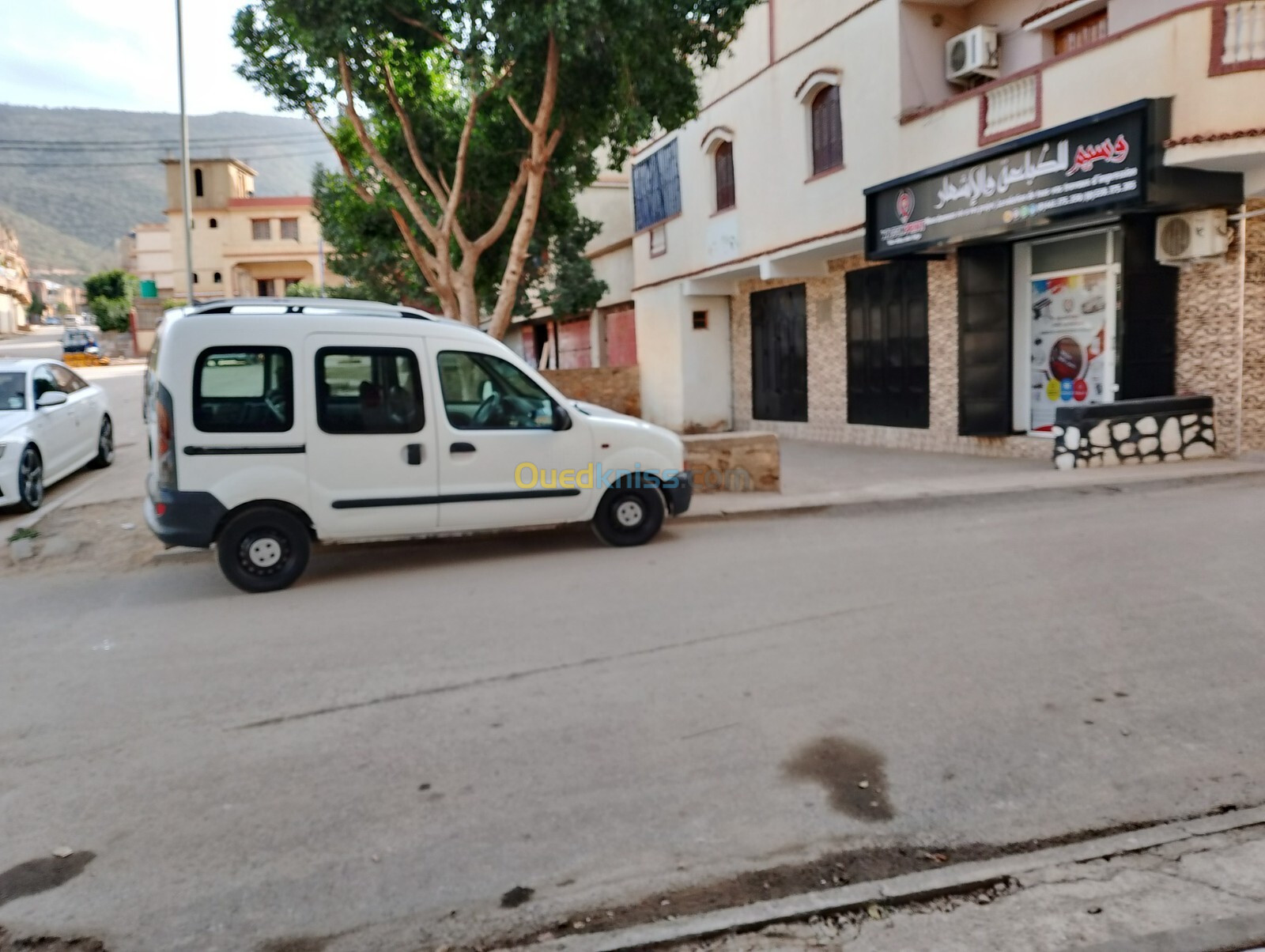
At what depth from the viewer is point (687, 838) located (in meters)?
3.60

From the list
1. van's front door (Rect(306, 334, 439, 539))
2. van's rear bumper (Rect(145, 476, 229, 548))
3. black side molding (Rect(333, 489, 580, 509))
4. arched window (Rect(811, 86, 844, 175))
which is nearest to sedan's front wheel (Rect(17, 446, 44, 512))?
van's rear bumper (Rect(145, 476, 229, 548))

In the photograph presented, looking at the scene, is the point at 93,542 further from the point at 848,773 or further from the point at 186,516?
the point at 848,773

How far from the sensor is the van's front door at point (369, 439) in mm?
7430

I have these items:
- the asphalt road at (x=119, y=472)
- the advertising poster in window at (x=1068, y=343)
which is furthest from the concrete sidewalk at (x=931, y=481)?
the asphalt road at (x=119, y=472)

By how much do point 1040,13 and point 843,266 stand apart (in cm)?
511

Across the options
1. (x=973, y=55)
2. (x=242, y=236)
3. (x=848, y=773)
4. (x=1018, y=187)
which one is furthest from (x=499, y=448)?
(x=242, y=236)

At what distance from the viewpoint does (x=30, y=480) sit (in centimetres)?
1084

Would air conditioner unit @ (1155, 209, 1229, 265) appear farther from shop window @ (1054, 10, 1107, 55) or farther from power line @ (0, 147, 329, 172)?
power line @ (0, 147, 329, 172)

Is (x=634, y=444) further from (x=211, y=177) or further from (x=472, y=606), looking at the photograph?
(x=211, y=177)

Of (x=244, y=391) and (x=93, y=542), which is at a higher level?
(x=244, y=391)

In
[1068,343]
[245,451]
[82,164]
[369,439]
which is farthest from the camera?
[82,164]

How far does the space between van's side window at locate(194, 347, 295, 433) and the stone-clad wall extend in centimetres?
Result: 1024

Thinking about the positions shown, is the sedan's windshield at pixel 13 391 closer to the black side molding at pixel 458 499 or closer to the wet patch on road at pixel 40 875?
the black side molding at pixel 458 499

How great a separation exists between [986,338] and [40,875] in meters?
13.3
